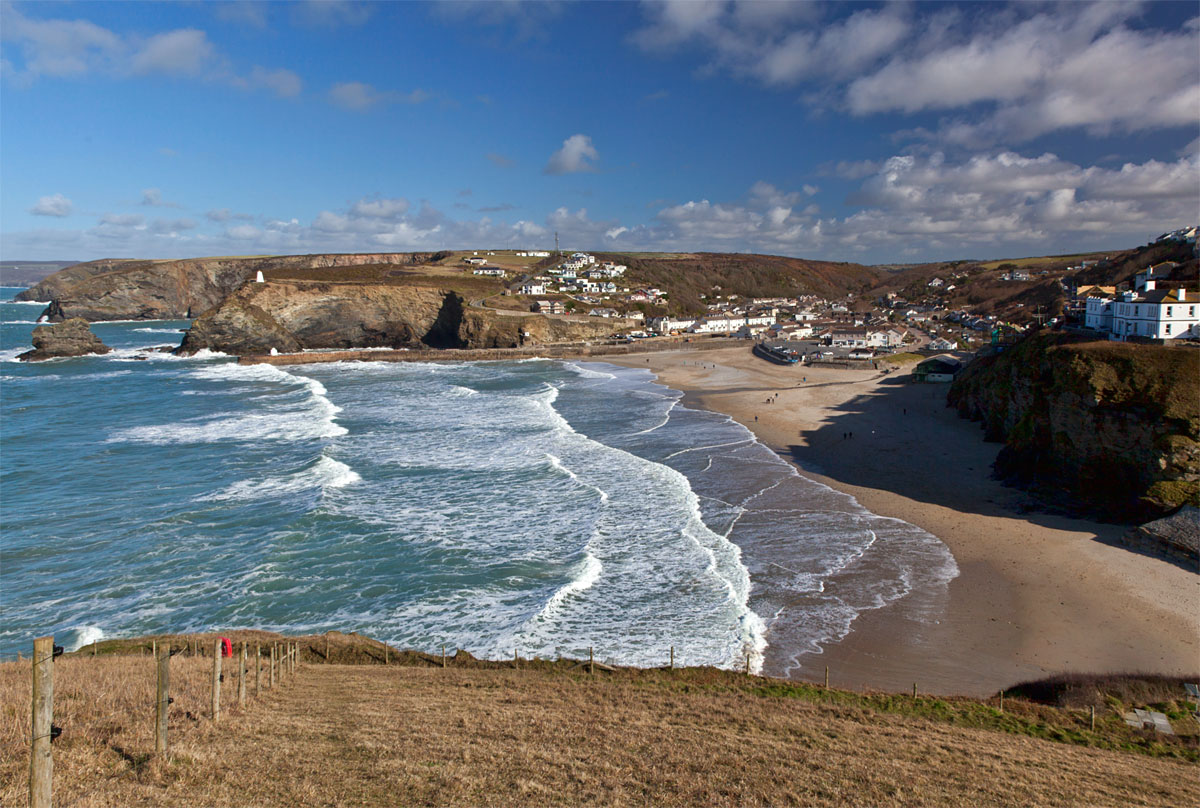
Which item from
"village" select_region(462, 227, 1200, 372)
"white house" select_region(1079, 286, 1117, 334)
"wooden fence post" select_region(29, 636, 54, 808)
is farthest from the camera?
"white house" select_region(1079, 286, 1117, 334)

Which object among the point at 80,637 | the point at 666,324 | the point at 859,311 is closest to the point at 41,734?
the point at 80,637

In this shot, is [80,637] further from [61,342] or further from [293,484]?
[61,342]

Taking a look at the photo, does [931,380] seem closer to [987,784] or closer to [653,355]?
[653,355]

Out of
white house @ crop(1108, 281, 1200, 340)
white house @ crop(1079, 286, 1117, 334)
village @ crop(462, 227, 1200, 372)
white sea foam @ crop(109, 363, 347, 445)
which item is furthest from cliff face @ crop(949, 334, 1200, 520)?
white sea foam @ crop(109, 363, 347, 445)

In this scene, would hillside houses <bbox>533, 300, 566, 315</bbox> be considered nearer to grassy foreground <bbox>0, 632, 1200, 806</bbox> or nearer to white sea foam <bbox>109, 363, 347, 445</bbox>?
white sea foam <bbox>109, 363, 347, 445</bbox>

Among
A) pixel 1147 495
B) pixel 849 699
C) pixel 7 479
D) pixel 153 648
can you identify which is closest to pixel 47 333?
pixel 7 479

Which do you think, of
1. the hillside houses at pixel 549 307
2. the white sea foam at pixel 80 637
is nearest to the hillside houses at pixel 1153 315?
the white sea foam at pixel 80 637
